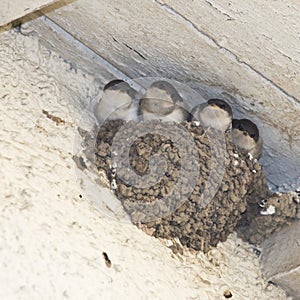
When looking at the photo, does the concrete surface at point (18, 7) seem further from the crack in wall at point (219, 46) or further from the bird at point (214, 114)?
the bird at point (214, 114)

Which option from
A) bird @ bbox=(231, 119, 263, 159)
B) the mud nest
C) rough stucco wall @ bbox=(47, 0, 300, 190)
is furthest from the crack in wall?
the mud nest

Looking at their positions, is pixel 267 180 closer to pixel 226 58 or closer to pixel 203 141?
pixel 203 141

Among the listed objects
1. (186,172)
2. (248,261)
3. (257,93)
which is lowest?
(248,261)

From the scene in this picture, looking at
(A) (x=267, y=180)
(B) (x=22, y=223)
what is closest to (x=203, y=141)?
(A) (x=267, y=180)

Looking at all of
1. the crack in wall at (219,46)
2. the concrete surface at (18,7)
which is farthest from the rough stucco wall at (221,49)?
the concrete surface at (18,7)

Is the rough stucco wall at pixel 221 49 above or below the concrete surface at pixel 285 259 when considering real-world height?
above

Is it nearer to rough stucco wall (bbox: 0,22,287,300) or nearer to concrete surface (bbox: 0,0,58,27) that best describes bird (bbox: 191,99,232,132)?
rough stucco wall (bbox: 0,22,287,300)

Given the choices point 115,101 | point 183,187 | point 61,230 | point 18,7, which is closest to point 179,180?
point 183,187
